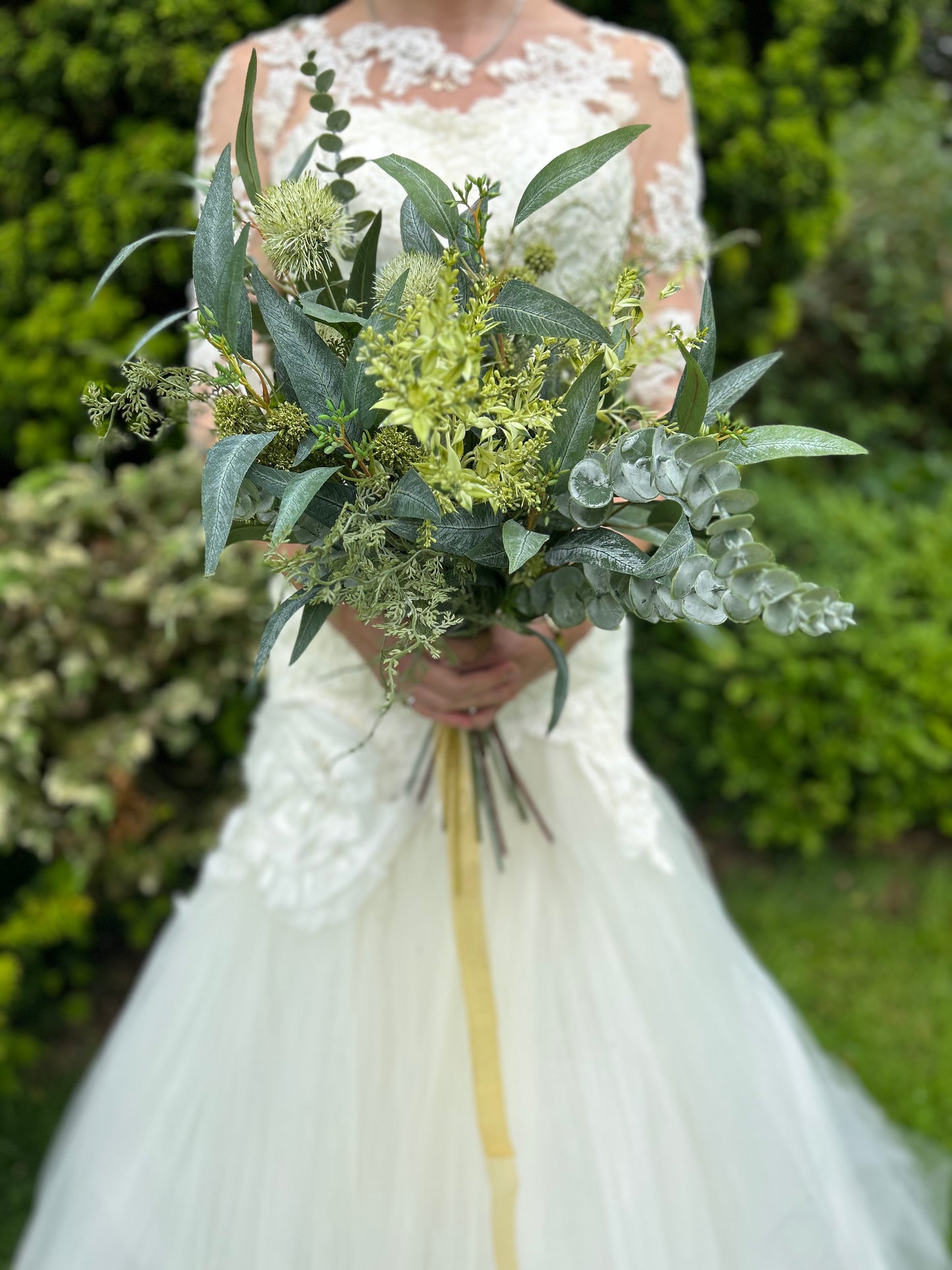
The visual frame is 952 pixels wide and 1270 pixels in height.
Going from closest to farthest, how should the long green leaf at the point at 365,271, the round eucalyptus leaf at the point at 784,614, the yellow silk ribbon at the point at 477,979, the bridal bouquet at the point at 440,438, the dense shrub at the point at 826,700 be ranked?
the round eucalyptus leaf at the point at 784,614 → the bridal bouquet at the point at 440,438 → the long green leaf at the point at 365,271 → the yellow silk ribbon at the point at 477,979 → the dense shrub at the point at 826,700

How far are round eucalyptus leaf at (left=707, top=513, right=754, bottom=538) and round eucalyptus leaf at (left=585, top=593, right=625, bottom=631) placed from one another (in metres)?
0.20

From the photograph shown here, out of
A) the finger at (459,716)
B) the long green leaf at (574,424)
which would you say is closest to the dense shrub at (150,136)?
the finger at (459,716)

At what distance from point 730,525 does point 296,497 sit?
0.35m

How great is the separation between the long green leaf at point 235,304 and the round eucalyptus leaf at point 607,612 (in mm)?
405

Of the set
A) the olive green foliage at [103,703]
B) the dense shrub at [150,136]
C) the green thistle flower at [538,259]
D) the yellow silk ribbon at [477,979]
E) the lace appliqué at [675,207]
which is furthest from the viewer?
the dense shrub at [150,136]

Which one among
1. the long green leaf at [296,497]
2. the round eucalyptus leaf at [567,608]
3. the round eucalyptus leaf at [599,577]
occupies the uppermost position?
the long green leaf at [296,497]

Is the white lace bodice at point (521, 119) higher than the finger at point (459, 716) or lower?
higher

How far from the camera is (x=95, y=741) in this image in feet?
7.79

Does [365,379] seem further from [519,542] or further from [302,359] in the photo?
[519,542]

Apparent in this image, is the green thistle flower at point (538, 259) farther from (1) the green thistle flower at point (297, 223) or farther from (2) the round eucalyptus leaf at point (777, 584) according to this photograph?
(2) the round eucalyptus leaf at point (777, 584)

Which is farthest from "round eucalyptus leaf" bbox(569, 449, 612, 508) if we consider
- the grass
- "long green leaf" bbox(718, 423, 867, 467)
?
the grass

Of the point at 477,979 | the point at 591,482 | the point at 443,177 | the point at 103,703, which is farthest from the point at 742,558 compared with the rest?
the point at 103,703

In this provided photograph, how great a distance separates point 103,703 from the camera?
2.52 meters

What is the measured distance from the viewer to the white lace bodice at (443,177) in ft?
4.98
